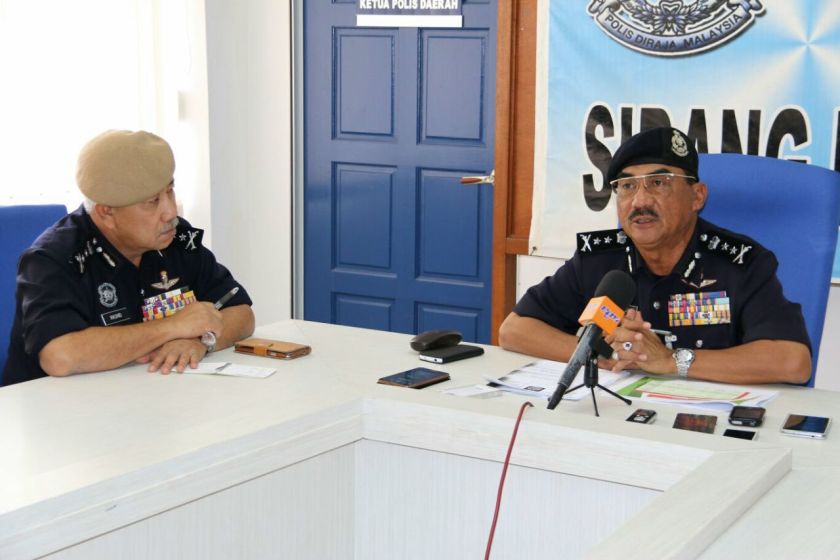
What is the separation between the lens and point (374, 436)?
5.30 feet

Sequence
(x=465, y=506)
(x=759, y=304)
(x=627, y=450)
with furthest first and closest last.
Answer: (x=759, y=304) → (x=465, y=506) → (x=627, y=450)

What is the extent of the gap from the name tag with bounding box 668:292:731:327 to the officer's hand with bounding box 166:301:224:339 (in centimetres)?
91

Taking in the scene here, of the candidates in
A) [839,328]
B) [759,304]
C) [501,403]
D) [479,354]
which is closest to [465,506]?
[501,403]

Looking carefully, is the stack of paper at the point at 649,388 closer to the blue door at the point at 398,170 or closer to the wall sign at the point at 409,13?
the blue door at the point at 398,170

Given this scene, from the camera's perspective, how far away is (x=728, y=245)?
7.04 feet

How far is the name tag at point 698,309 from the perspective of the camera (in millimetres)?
2143

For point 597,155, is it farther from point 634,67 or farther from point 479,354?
point 479,354

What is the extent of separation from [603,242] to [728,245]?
270 mm

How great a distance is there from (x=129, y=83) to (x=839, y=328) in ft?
8.48

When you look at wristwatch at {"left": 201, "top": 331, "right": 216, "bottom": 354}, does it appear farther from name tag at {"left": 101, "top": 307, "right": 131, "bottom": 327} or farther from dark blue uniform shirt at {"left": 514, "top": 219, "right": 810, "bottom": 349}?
dark blue uniform shirt at {"left": 514, "top": 219, "right": 810, "bottom": 349}

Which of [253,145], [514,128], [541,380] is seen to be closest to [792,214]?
[541,380]

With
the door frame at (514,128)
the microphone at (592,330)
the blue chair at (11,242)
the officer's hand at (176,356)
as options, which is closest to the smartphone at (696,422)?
the microphone at (592,330)

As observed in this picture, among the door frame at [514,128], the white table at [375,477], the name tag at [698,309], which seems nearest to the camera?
the white table at [375,477]

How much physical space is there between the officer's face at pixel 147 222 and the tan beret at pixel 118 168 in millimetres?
37
